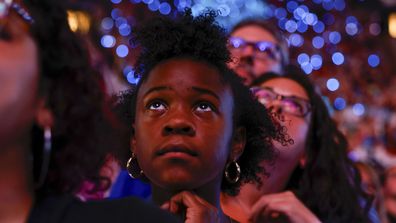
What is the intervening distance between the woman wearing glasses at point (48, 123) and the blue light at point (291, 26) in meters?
8.75

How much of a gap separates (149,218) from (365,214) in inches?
66.2

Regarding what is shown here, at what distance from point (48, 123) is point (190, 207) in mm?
500

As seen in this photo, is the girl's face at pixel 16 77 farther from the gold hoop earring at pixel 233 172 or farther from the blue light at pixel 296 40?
the blue light at pixel 296 40

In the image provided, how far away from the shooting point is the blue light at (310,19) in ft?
33.6

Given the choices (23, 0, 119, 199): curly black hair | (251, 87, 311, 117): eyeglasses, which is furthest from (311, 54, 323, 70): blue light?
(23, 0, 119, 199): curly black hair

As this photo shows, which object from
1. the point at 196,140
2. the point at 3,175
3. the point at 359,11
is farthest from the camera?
the point at 359,11

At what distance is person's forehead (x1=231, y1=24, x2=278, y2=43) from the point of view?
352cm

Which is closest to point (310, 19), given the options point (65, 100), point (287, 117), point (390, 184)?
point (390, 184)

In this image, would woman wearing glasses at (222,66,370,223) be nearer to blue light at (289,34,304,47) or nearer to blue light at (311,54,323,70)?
blue light at (311,54,323,70)

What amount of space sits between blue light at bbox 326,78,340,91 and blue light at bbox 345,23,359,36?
Result: 4.39ft

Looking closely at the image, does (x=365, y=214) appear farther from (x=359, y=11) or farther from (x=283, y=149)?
(x=359, y=11)

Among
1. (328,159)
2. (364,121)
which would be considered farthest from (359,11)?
(328,159)

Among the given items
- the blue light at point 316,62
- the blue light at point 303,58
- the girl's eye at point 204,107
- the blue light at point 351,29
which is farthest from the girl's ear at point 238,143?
the blue light at point 351,29

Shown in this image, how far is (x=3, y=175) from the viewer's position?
1.29 metres
